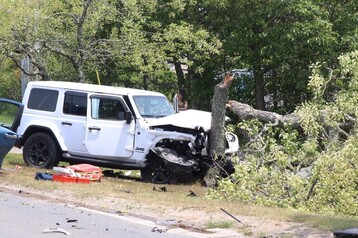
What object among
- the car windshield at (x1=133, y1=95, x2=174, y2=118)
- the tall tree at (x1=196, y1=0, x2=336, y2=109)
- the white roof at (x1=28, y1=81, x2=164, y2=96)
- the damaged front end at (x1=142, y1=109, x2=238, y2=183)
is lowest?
the damaged front end at (x1=142, y1=109, x2=238, y2=183)

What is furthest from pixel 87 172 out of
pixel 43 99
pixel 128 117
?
pixel 43 99

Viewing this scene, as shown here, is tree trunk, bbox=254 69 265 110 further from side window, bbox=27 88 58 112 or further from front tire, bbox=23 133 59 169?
front tire, bbox=23 133 59 169

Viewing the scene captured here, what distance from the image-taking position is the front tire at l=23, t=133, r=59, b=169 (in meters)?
14.8

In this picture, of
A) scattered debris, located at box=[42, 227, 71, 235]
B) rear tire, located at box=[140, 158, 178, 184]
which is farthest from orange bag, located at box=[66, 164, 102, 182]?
scattered debris, located at box=[42, 227, 71, 235]

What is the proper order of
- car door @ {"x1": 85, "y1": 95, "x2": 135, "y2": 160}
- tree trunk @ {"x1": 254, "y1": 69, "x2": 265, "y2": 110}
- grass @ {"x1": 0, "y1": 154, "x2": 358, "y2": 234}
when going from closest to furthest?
1. grass @ {"x1": 0, "y1": 154, "x2": 358, "y2": 234}
2. car door @ {"x1": 85, "y1": 95, "x2": 135, "y2": 160}
3. tree trunk @ {"x1": 254, "y1": 69, "x2": 265, "y2": 110}

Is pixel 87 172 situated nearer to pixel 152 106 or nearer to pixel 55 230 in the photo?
pixel 152 106

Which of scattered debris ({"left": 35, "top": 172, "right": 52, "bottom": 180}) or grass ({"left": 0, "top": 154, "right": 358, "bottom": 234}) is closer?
grass ({"left": 0, "top": 154, "right": 358, "bottom": 234})

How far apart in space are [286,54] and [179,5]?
381 cm

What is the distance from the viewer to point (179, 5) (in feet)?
67.5

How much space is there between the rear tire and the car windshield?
1122 millimetres

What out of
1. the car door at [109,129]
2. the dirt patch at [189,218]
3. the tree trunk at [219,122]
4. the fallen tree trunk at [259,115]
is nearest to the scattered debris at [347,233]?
the dirt patch at [189,218]

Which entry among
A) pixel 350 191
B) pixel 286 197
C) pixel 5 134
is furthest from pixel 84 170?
pixel 350 191

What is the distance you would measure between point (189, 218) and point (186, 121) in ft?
14.9

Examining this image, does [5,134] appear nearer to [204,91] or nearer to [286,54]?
[286,54]
